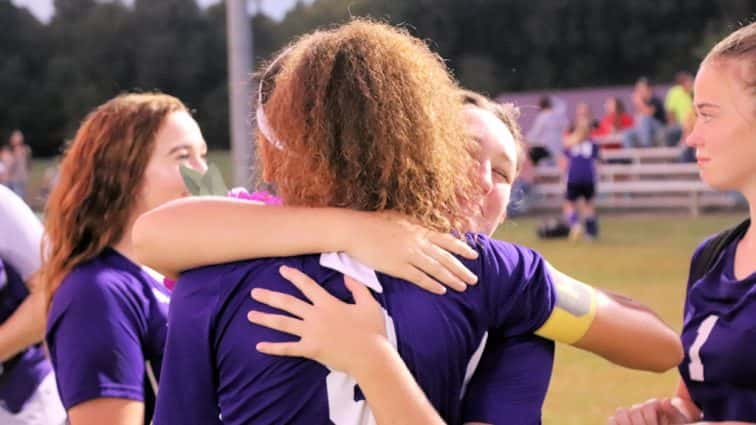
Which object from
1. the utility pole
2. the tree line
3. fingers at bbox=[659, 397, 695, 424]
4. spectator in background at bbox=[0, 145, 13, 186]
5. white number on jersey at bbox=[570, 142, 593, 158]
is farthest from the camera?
the tree line

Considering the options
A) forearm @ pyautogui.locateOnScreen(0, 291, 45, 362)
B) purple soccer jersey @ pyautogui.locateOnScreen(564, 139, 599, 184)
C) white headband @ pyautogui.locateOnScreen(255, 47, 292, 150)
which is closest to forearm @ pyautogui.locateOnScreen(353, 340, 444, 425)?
white headband @ pyautogui.locateOnScreen(255, 47, 292, 150)

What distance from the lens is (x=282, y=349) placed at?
5.91 feet

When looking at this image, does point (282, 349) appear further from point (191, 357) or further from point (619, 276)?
point (619, 276)

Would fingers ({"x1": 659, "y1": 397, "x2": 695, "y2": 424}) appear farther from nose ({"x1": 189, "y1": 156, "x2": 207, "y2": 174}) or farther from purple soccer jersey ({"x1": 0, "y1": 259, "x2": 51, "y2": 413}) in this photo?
purple soccer jersey ({"x1": 0, "y1": 259, "x2": 51, "y2": 413})

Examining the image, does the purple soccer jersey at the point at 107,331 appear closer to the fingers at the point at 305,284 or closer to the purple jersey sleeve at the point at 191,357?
the purple jersey sleeve at the point at 191,357

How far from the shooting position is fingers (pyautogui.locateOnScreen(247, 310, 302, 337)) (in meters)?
1.81

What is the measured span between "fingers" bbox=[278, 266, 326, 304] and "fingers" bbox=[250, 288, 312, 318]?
2 cm

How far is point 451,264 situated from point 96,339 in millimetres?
1199

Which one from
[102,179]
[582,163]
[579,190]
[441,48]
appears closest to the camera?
[102,179]

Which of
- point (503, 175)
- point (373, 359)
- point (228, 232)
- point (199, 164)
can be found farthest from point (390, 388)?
point (199, 164)

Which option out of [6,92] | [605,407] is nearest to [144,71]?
[6,92]

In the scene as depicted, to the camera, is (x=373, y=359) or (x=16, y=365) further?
(x=16, y=365)

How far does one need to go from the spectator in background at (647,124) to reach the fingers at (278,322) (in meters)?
21.3

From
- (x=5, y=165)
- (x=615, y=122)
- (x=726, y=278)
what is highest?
(x=726, y=278)
